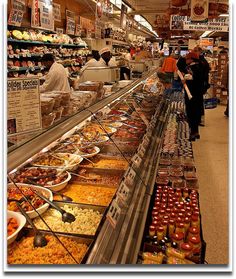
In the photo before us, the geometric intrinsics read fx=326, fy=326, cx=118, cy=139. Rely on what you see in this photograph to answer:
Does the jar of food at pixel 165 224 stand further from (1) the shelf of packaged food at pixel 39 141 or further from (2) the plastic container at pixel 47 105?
(2) the plastic container at pixel 47 105

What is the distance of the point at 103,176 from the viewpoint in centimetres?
301

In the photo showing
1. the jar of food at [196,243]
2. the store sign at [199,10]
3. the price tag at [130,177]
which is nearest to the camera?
the jar of food at [196,243]

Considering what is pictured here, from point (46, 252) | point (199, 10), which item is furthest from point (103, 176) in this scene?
point (199, 10)

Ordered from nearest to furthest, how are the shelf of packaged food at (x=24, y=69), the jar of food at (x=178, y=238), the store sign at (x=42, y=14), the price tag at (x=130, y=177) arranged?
1. the jar of food at (x=178, y=238)
2. the price tag at (x=130, y=177)
3. the shelf of packaged food at (x=24, y=69)
4. the store sign at (x=42, y=14)

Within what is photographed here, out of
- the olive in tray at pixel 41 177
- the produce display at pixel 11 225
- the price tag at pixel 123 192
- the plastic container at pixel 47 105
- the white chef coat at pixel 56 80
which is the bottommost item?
the produce display at pixel 11 225

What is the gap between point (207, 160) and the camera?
655 centimetres

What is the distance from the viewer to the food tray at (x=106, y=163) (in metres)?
3.11

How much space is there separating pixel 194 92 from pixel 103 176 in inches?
228

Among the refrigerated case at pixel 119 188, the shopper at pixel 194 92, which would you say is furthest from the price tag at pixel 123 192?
the shopper at pixel 194 92

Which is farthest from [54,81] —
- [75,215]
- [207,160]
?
[75,215]

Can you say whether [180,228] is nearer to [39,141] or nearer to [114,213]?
[114,213]

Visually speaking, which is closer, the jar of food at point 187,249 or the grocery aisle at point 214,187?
the jar of food at point 187,249

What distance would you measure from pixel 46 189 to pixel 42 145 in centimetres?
60

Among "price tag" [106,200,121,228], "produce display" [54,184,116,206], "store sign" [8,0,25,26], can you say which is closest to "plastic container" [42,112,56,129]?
"produce display" [54,184,116,206]
